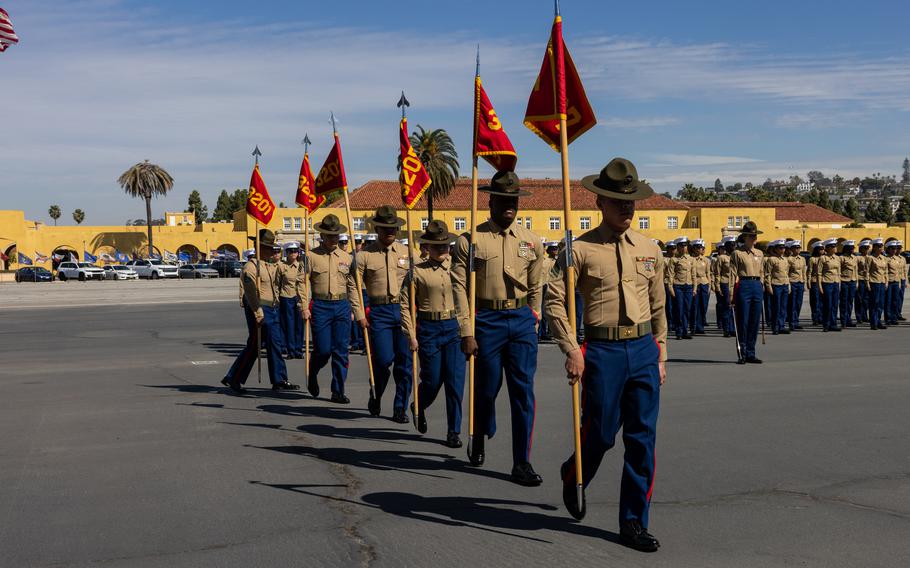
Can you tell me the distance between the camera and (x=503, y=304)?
23.9 ft

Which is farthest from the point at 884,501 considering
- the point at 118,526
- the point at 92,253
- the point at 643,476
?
the point at 92,253

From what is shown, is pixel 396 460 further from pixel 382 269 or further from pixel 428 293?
pixel 382 269

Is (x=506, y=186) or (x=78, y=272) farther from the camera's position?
(x=78, y=272)

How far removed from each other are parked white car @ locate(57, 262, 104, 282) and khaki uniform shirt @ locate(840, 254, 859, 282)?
59839 millimetres

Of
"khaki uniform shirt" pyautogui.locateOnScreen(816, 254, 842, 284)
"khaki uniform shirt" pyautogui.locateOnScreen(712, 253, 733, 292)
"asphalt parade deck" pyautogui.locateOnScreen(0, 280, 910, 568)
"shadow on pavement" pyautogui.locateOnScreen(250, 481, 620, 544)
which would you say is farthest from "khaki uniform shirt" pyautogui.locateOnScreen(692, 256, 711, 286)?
"shadow on pavement" pyautogui.locateOnScreen(250, 481, 620, 544)

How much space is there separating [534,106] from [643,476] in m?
2.90

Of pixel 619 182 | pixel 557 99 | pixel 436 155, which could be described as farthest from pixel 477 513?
pixel 436 155

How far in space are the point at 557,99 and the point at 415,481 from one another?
292 centimetres

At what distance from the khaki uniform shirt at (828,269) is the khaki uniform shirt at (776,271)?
4.00ft

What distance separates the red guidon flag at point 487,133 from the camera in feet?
28.6

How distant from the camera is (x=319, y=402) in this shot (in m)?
11.2

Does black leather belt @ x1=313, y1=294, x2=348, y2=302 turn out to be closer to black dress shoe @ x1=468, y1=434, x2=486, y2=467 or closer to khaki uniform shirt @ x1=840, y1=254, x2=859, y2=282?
black dress shoe @ x1=468, y1=434, x2=486, y2=467

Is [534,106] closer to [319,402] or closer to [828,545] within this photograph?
[828,545]

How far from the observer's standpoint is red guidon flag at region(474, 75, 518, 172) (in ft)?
28.6
